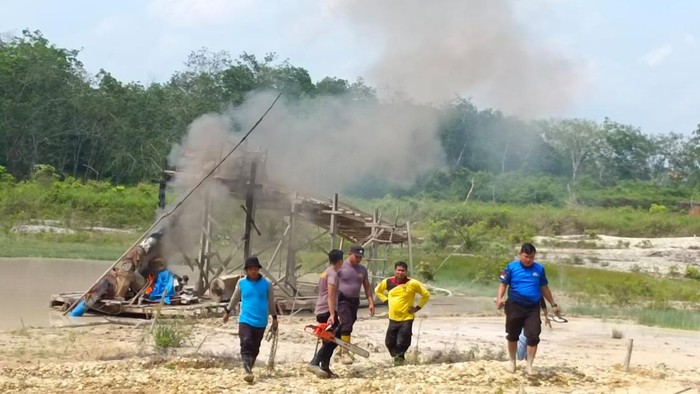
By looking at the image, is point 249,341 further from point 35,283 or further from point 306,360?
point 35,283

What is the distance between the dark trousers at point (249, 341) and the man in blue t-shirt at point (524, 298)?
106 inches

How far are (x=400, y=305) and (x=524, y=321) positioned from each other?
4.96 ft

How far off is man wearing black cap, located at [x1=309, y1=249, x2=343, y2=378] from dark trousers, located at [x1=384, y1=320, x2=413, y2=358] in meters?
0.87

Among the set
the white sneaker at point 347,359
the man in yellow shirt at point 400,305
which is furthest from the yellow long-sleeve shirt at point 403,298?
the white sneaker at point 347,359

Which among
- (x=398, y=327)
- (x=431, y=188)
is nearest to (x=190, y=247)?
(x=398, y=327)

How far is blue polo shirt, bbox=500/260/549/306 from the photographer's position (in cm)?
1053

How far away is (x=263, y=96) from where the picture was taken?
24.2 metres

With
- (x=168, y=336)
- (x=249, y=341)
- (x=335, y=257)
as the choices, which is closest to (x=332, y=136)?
(x=168, y=336)

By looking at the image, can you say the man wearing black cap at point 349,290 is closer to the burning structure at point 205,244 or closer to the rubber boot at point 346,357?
the rubber boot at point 346,357

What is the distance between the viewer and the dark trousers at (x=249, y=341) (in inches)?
393

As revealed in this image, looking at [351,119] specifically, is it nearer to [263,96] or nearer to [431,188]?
[263,96]

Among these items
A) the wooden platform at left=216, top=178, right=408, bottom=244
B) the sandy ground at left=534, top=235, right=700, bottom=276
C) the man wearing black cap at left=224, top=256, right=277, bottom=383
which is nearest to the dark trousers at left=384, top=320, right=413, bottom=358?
the man wearing black cap at left=224, top=256, right=277, bottom=383

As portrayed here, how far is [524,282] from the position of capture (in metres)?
10.6

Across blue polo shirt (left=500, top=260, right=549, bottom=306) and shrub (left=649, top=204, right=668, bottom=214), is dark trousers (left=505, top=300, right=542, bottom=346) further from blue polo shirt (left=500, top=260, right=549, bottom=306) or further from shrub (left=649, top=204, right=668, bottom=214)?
shrub (left=649, top=204, right=668, bottom=214)
